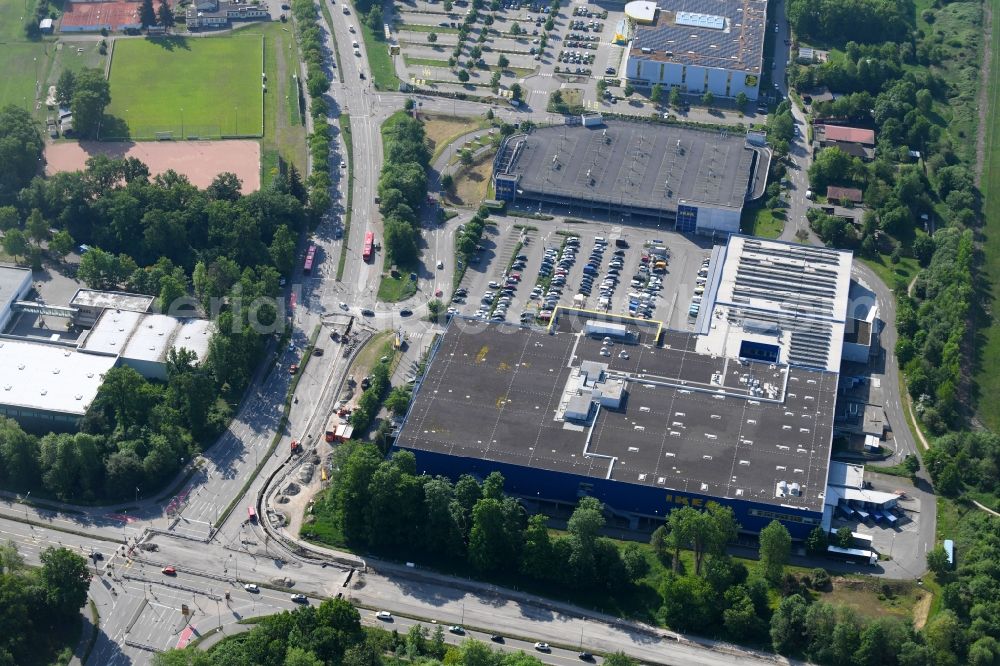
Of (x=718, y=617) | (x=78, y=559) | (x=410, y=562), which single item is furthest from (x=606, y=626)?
(x=78, y=559)

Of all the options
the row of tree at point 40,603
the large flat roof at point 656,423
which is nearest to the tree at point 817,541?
the large flat roof at point 656,423

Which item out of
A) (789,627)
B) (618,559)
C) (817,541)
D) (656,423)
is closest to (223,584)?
(618,559)

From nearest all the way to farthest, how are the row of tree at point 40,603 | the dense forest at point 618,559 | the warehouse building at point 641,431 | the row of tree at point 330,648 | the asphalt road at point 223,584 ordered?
1. the row of tree at point 330,648
2. the row of tree at point 40,603
3. the dense forest at point 618,559
4. the asphalt road at point 223,584
5. the warehouse building at point 641,431

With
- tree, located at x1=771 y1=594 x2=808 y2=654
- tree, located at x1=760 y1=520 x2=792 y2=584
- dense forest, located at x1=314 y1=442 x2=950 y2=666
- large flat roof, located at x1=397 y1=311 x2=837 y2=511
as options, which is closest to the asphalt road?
tree, located at x1=771 y1=594 x2=808 y2=654

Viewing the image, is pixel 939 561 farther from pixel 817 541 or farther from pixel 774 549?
pixel 774 549

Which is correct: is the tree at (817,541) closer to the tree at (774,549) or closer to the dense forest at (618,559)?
the dense forest at (618,559)

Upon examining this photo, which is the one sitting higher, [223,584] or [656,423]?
[656,423]

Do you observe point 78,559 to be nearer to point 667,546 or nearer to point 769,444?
point 667,546
